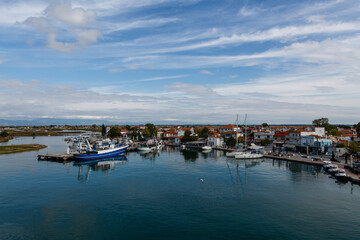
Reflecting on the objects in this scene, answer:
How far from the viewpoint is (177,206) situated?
2552 cm

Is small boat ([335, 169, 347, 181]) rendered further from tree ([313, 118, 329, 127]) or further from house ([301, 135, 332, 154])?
tree ([313, 118, 329, 127])

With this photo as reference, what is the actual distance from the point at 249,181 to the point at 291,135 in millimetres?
41293

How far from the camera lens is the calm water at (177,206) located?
20.0 metres

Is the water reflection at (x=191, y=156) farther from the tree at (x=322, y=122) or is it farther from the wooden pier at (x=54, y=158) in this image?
the tree at (x=322, y=122)

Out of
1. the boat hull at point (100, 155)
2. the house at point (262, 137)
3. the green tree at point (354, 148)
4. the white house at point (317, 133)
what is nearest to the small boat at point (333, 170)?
the green tree at point (354, 148)

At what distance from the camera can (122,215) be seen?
76.1ft

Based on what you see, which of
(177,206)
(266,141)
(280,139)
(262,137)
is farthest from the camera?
(262,137)

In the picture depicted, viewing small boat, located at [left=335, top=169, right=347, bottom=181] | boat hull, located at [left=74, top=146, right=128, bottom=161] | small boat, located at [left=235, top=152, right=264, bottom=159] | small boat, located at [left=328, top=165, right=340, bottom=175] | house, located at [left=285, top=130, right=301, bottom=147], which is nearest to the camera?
small boat, located at [left=335, top=169, right=347, bottom=181]

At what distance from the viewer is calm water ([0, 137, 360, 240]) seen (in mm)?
19969

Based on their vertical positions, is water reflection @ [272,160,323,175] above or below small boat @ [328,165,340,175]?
below

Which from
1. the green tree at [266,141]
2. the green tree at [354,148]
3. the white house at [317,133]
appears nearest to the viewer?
the green tree at [354,148]

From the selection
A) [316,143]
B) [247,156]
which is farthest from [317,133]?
[247,156]

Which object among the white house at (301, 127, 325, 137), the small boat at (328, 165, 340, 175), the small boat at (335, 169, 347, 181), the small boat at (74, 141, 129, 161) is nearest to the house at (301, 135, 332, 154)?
the white house at (301, 127, 325, 137)

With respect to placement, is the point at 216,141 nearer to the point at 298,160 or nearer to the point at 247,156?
the point at 247,156
